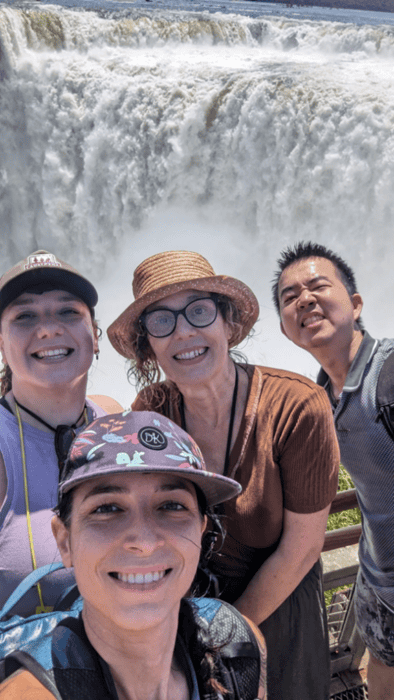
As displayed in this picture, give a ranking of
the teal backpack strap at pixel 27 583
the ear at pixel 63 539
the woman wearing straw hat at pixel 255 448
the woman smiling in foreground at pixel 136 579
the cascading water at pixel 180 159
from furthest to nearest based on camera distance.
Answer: the cascading water at pixel 180 159, the woman wearing straw hat at pixel 255 448, the teal backpack strap at pixel 27 583, the ear at pixel 63 539, the woman smiling in foreground at pixel 136 579

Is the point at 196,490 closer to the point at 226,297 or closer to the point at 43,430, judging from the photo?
the point at 43,430

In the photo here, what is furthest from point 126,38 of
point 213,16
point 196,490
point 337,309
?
point 196,490

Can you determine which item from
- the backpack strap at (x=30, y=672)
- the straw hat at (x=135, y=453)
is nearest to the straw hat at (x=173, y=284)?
the straw hat at (x=135, y=453)

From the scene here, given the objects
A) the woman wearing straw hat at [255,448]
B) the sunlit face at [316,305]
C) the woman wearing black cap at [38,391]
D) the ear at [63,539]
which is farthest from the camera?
the sunlit face at [316,305]

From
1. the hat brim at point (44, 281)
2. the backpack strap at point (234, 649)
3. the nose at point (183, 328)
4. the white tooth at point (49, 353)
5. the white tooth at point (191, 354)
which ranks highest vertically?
the hat brim at point (44, 281)

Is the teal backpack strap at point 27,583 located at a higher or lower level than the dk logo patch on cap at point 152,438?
lower

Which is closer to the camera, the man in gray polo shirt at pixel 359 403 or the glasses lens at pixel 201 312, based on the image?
the glasses lens at pixel 201 312

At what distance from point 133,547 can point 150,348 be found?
2.85 feet

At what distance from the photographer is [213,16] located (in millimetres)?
13539

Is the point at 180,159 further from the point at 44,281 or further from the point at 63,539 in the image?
the point at 63,539

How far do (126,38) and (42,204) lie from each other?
12.3 ft

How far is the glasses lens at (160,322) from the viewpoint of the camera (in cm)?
151

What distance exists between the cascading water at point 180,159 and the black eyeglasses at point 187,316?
761cm

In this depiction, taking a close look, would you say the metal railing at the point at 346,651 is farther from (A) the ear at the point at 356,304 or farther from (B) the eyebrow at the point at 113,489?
(B) the eyebrow at the point at 113,489
